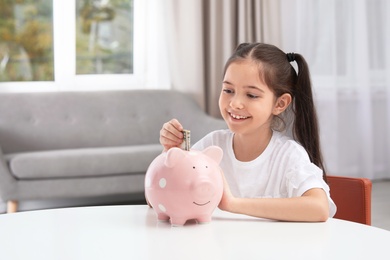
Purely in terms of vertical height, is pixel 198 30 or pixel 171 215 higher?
pixel 198 30

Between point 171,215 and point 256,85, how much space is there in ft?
1.45

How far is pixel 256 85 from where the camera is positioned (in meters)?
1.55

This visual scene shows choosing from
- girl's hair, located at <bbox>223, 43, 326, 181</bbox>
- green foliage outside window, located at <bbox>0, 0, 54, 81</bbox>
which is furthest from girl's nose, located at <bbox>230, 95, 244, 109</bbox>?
green foliage outside window, located at <bbox>0, 0, 54, 81</bbox>

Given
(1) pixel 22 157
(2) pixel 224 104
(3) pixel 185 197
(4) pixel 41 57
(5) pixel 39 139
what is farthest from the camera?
(4) pixel 41 57

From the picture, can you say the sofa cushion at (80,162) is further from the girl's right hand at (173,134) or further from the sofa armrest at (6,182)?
the girl's right hand at (173,134)

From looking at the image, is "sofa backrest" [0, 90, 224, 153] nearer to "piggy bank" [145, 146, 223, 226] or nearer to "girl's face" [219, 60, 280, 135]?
"girl's face" [219, 60, 280, 135]

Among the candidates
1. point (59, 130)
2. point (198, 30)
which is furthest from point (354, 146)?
point (59, 130)

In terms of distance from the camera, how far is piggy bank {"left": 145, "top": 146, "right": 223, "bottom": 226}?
1227 mm

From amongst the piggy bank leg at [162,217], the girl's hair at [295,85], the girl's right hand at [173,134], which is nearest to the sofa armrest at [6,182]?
the girl's hair at [295,85]

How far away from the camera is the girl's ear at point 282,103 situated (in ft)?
5.48

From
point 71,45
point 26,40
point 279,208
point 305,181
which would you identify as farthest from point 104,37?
point 279,208

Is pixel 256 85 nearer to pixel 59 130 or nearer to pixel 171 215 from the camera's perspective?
pixel 171 215

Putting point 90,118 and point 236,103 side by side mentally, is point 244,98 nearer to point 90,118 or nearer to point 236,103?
point 236,103

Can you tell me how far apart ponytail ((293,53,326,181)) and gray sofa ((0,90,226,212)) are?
Answer: 232cm
